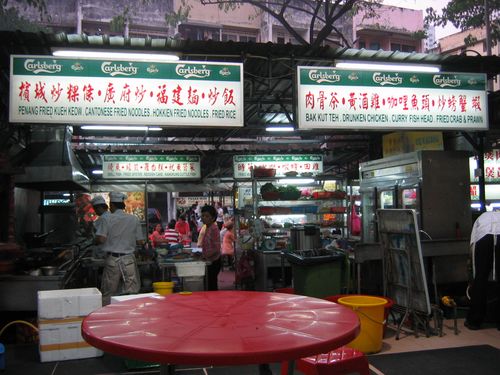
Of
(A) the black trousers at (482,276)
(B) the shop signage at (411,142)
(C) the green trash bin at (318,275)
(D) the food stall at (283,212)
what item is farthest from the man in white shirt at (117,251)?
(B) the shop signage at (411,142)

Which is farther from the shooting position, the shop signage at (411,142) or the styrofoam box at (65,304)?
the shop signage at (411,142)

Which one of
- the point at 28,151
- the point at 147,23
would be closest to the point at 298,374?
the point at 28,151

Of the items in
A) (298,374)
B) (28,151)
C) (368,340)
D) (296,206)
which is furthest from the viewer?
(296,206)

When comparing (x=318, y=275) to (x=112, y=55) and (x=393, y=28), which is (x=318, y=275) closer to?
(x=112, y=55)

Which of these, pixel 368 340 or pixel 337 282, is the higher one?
pixel 337 282

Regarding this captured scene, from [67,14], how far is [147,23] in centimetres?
325

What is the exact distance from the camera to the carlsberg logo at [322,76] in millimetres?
6316

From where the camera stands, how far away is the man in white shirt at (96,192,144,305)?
6480 millimetres

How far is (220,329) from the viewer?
204cm

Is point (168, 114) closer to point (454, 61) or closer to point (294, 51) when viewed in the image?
point (294, 51)

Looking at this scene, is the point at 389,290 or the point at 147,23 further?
the point at 147,23

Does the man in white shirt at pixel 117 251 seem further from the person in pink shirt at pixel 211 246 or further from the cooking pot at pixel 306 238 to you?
the cooking pot at pixel 306 238

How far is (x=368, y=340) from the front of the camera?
5355mm

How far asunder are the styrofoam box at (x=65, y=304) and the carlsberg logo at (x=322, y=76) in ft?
13.1
